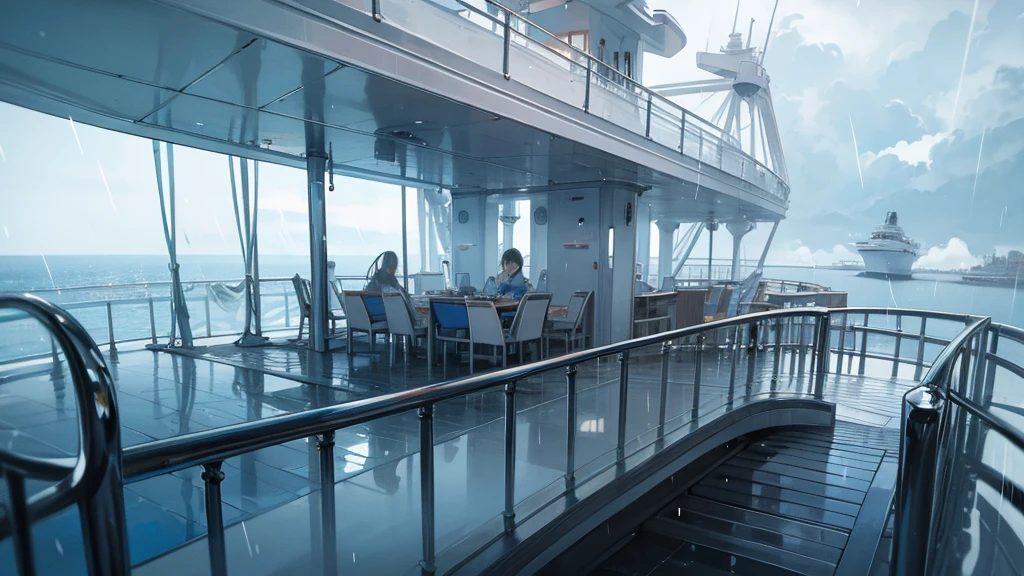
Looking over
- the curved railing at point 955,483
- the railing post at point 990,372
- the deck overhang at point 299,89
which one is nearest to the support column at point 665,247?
the deck overhang at point 299,89

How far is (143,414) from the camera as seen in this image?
13.7 feet

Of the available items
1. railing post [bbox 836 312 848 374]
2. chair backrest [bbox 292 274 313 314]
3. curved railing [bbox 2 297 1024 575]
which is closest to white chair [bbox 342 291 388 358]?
chair backrest [bbox 292 274 313 314]

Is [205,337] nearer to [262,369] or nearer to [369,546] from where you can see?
[262,369]

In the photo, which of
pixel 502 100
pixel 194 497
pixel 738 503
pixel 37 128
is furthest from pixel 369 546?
pixel 37 128

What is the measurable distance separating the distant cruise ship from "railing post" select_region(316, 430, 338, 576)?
67.5 feet

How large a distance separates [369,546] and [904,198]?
22.1 m

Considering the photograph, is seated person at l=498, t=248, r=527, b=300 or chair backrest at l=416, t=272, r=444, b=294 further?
chair backrest at l=416, t=272, r=444, b=294

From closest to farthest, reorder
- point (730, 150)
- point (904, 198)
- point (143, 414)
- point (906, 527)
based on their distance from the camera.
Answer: point (906, 527)
point (143, 414)
point (730, 150)
point (904, 198)

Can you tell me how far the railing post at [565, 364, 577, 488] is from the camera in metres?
2.59

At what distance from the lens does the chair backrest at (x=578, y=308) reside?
6.72m

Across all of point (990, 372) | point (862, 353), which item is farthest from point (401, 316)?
point (862, 353)

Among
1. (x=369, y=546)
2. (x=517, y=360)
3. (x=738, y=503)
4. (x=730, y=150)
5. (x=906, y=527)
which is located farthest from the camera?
(x=730, y=150)

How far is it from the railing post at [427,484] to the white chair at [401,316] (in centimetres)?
428

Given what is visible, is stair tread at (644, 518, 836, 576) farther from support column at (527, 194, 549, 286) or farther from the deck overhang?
support column at (527, 194, 549, 286)
